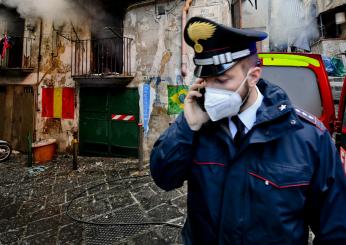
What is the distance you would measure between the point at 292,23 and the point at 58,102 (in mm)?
13515

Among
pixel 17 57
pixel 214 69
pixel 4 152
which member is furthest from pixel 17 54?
pixel 214 69

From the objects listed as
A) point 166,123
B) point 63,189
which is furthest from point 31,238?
point 166,123

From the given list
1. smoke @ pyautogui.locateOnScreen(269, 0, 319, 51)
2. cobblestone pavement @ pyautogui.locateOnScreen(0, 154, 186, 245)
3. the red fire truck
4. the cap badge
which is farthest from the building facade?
smoke @ pyautogui.locateOnScreen(269, 0, 319, 51)

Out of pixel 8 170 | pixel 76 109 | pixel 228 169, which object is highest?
pixel 76 109

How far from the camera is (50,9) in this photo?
9.70 metres

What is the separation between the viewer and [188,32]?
1.67 m

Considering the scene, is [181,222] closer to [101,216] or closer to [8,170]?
[101,216]

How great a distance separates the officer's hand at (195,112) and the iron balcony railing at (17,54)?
1010 centimetres

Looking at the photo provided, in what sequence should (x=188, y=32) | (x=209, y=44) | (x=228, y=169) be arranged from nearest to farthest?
(x=228, y=169), (x=209, y=44), (x=188, y=32)

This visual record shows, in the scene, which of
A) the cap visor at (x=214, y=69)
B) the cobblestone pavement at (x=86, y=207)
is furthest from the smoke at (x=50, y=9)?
the cap visor at (x=214, y=69)

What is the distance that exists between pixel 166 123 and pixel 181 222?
4.59m

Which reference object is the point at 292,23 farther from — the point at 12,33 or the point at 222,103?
the point at 222,103

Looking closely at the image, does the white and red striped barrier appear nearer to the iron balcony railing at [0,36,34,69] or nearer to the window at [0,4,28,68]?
the iron balcony railing at [0,36,34,69]

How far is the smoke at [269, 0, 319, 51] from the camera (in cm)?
1518
